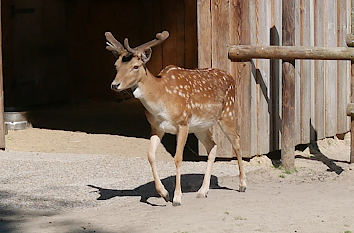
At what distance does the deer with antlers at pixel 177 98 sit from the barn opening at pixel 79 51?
529cm

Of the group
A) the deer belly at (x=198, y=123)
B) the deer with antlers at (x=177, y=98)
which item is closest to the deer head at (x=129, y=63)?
the deer with antlers at (x=177, y=98)

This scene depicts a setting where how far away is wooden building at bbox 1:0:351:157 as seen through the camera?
10.7 m

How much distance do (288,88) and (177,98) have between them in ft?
7.76

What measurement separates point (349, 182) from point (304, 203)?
5.17 feet

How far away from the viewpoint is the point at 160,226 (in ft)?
24.5

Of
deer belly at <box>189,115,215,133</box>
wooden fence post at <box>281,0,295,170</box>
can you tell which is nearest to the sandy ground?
wooden fence post at <box>281,0,295,170</box>

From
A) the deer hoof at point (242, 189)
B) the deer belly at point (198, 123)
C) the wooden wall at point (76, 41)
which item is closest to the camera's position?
the deer belly at point (198, 123)

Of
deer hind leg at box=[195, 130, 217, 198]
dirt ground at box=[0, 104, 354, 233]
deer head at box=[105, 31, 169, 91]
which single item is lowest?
dirt ground at box=[0, 104, 354, 233]

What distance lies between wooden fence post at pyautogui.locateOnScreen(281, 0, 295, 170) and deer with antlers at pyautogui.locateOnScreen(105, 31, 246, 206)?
4.22 ft

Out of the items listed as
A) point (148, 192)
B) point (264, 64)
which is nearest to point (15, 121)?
point (264, 64)

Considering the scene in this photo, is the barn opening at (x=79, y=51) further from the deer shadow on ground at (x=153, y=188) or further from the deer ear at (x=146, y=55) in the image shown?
the deer ear at (x=146, y=55)

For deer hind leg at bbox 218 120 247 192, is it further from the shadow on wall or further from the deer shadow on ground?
the shadow on wall

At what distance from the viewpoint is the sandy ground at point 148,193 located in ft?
25.0

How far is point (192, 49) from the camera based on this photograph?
16.0 meters
